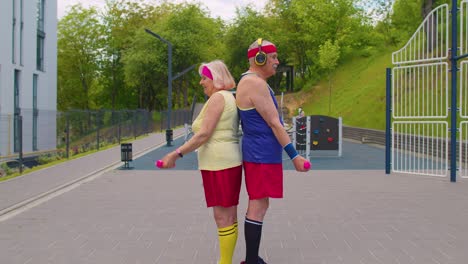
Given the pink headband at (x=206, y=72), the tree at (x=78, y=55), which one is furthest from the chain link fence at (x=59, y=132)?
the tree at (x=78, y=55)

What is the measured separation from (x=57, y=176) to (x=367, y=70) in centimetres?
3944

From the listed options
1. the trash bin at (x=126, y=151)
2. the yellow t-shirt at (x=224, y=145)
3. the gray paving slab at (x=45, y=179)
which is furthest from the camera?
the trash bin at (x=126, y=151)

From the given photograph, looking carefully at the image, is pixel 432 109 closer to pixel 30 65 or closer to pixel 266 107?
pixel 266 107

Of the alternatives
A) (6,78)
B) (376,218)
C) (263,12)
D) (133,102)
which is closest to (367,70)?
(263,12)

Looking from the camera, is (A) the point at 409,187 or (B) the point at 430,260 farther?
(A) the point at 409,187

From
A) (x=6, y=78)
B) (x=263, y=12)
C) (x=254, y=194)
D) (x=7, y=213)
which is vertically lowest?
(x=7, y=213)

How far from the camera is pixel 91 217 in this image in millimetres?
7242

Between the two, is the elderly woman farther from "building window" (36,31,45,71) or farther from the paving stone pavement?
"building window" (36,31,45,71)

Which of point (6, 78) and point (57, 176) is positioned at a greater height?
point (6, 78)

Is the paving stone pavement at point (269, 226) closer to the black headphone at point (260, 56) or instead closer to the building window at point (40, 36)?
the black headphone at point (260, 56)

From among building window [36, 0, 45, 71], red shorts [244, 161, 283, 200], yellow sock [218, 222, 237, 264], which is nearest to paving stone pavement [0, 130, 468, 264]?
yellow sock [218, 222, 237, 264]

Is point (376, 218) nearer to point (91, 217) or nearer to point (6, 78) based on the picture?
point (91, 217)

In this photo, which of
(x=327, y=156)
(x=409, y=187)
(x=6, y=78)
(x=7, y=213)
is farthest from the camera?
(x=6, y=78)

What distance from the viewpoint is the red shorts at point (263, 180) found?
434 centimetres
